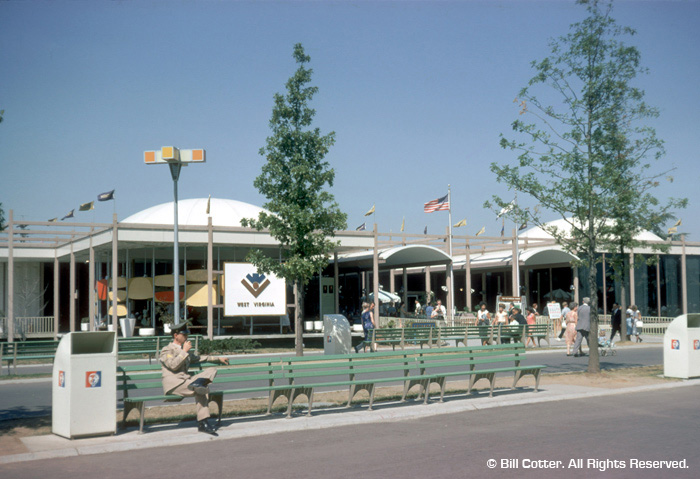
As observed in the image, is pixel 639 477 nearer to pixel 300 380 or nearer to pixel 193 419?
pixel 193 419

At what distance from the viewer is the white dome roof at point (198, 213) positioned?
35406 millimetres

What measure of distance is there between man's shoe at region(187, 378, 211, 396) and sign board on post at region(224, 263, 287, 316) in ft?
60.7

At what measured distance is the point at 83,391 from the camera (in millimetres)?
9141

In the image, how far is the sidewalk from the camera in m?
8.61

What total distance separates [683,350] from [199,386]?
1143cm

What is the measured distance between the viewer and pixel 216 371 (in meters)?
9.72

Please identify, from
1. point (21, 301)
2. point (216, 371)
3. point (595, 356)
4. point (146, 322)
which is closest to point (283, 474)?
point (216, 371)

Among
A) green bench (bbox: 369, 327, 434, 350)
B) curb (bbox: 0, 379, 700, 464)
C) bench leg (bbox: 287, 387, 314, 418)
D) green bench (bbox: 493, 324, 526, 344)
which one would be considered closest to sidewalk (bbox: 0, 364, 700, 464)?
curb (bbox: 0, 379, 700, 464)

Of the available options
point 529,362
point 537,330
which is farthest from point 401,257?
point 529,362

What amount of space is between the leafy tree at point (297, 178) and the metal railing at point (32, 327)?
1857 cm

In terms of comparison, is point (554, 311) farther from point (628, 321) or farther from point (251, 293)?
point (251, 293)

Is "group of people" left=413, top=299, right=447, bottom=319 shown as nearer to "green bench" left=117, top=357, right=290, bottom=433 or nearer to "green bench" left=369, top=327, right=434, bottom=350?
"green bench" left=369, top=327, right=434, bottom=350

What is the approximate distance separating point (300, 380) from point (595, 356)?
683 centimetres

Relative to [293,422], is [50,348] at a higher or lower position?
higher
